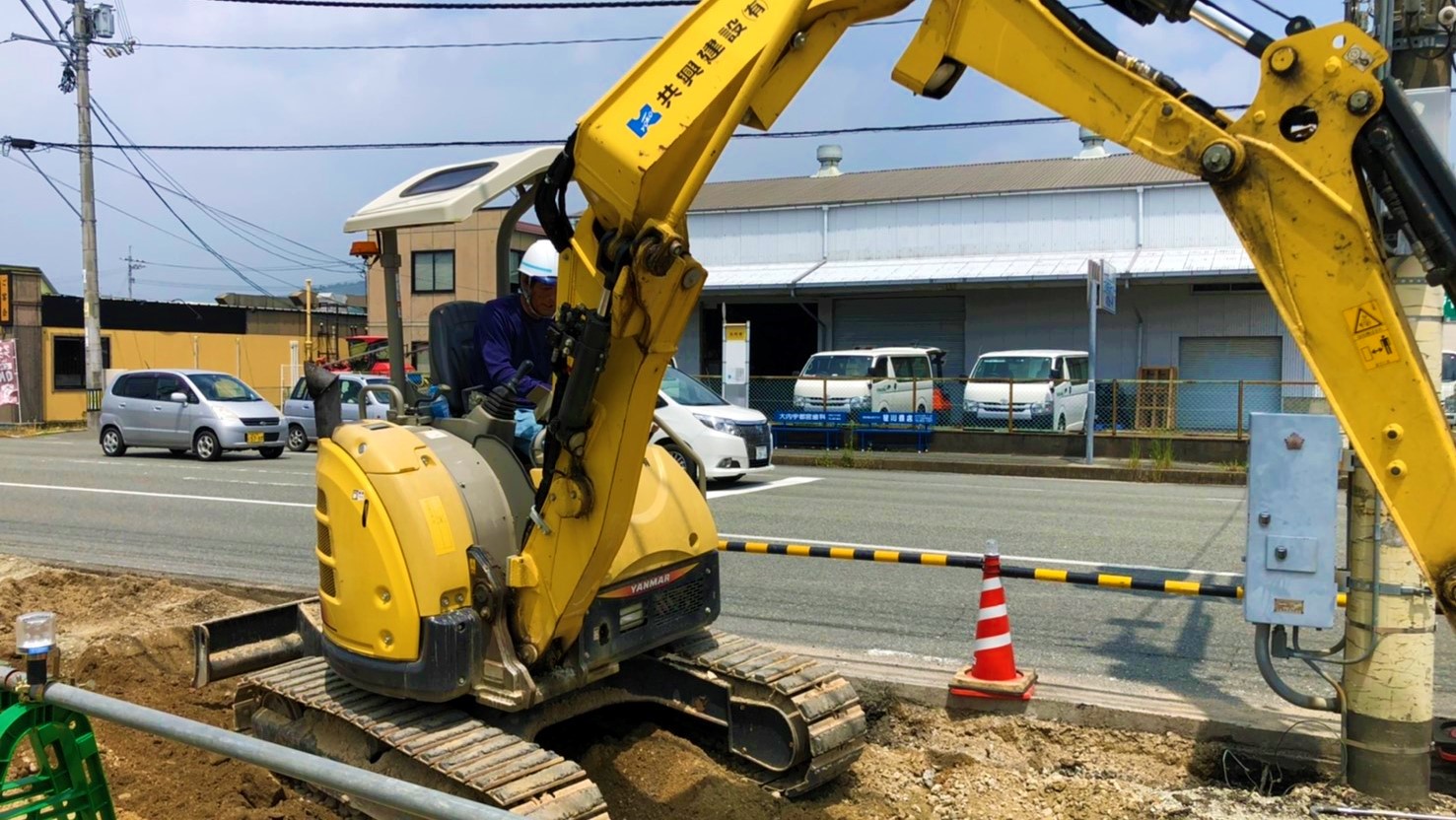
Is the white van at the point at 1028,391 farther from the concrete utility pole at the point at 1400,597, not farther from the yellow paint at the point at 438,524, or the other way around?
the yellow paint at the point at 438,524

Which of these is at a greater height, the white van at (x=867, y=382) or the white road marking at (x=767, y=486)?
the white van at (x=867, y=382)

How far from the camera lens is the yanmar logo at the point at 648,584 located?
14.4ft

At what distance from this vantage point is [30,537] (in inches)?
441

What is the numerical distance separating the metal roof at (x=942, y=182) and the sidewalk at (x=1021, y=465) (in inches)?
351

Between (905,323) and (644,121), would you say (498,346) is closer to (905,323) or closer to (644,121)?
(644,121)

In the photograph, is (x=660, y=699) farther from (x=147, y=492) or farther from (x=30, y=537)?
(x=147, y=492)

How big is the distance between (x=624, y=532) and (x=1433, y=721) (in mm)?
3592

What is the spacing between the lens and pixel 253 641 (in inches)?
218

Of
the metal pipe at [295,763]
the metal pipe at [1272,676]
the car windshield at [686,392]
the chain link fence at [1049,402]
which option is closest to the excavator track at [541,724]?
the metal pipe at [295,763]

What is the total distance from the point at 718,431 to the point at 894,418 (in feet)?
23.6

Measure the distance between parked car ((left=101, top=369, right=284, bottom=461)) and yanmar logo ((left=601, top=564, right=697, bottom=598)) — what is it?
17.6 meters

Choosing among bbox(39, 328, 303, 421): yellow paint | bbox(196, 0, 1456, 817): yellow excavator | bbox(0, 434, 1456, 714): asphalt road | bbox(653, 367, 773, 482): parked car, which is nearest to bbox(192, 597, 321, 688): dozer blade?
bbox(196, 0, 1456, 817): yellow excavator

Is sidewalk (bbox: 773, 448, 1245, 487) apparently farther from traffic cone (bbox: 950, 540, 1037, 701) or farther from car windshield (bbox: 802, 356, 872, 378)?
traffic cone (bbox: 950, 540, 1037, 701)

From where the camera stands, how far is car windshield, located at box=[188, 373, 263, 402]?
21047 mm
